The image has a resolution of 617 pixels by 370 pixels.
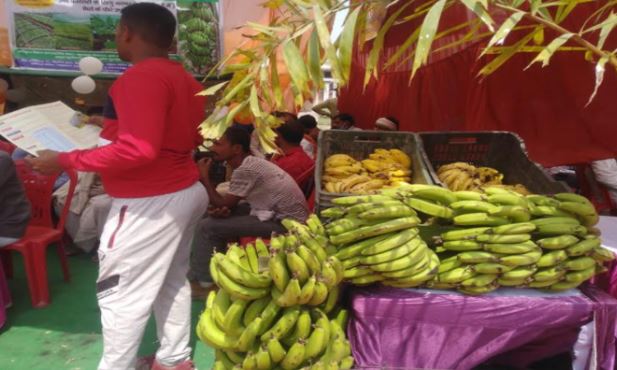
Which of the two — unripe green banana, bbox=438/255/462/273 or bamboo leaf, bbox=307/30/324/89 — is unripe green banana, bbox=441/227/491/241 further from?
bamboo leaf, bbox=307/30/324/89

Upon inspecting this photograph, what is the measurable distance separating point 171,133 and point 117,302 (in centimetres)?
83

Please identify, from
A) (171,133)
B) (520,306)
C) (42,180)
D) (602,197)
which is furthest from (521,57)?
(42,180)

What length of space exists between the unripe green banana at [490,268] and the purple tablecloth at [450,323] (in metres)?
0.12

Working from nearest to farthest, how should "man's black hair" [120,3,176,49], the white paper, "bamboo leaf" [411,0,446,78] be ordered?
"bamboo leaf" [411,0,446,78] < "man's black hair" [120,3,176,49] < the white paper

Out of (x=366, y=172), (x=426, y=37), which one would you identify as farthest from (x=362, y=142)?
(x=426, y=37)

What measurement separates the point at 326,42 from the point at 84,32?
354 cm

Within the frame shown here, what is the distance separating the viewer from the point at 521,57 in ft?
12.6

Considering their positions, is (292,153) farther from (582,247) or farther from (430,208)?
(582,247)

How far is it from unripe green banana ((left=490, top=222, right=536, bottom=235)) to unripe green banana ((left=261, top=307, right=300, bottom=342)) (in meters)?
0.90

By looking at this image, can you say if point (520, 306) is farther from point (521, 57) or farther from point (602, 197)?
point (602, 197)

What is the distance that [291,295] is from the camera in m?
1.71

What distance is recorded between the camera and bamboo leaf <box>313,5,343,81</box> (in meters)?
1.47

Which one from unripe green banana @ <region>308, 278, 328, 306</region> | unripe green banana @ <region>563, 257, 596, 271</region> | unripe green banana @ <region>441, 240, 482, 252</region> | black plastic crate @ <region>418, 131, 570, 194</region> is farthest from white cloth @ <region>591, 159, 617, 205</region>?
unripe green banana @ <region>308, 278, 328, 306</region>

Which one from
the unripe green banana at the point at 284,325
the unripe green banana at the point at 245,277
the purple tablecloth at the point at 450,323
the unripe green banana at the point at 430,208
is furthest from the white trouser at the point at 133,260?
the unripe green banana at the point at 430,208
